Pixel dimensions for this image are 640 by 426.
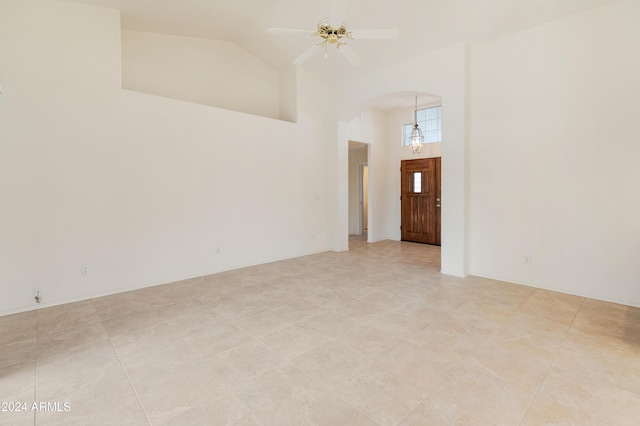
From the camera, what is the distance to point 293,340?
2840 millimetres

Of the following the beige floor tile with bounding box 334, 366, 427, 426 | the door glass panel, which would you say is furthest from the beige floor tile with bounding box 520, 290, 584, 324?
the door glass panel

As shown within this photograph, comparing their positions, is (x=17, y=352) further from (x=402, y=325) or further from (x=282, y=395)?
(x=402, y=325)

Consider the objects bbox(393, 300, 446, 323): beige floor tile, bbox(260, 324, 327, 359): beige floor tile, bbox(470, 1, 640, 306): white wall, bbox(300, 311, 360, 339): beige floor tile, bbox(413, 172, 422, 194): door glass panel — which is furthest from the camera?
bbox(413, 172, 422, 194): door glass panel

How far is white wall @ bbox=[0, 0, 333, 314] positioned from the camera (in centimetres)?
355

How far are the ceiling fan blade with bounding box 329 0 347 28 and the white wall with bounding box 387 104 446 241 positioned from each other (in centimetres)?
559

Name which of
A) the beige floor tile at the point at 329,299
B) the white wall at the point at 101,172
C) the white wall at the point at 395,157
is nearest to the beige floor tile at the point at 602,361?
the beige floor tile at the point at 329,299

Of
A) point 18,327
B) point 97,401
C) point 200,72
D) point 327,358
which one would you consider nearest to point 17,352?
point 18,327

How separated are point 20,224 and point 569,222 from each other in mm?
7002

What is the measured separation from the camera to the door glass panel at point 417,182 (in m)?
8.16

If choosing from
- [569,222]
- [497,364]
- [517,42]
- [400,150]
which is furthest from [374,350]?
[400,150]

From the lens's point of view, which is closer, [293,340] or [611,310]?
[293,340]

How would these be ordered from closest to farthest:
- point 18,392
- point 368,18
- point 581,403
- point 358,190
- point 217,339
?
point 581,403 → point 18,392 → point 217,339 → point 368,18 → point 358,190

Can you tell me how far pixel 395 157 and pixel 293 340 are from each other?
6.85m

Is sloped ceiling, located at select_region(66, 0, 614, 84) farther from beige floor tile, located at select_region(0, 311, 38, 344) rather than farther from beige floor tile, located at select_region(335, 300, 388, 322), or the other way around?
beige floor tile, located at select_region(335, 300, 388, 322)
